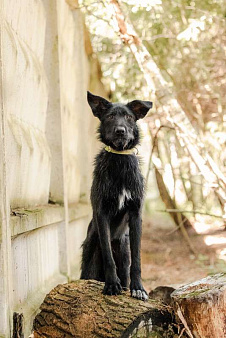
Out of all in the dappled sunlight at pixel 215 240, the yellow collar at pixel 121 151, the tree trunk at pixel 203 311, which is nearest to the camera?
the tree trunk at pixel 203 311

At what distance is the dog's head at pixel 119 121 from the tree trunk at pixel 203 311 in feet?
4.49

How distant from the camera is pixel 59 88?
5988 millimetres

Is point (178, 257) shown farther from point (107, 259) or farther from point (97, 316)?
point (97, 316)

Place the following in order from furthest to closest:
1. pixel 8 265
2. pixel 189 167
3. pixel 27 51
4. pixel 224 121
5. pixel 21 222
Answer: pixel 189 167
pixel 224 121
pixel 27 51
pixel 21 222
pixel 8 265

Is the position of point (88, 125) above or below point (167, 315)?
above

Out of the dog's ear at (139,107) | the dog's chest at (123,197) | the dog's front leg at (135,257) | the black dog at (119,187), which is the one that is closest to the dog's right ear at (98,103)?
the black dog at (119,187)

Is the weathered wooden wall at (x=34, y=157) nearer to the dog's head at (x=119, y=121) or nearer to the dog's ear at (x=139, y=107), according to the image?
the dog's head at (x=119, y=121)

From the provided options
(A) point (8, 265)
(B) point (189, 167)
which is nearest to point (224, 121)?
(B) point (189, 167)

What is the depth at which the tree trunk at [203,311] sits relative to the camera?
3572mm

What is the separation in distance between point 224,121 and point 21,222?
5575mm

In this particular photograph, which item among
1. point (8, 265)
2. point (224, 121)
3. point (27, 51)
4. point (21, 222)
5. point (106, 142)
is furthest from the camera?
point (224, 121)

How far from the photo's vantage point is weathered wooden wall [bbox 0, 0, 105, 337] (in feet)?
12.3

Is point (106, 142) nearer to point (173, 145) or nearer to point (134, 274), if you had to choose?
point (134, 274)

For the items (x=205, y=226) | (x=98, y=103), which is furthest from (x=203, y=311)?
(x=205, y=226)
